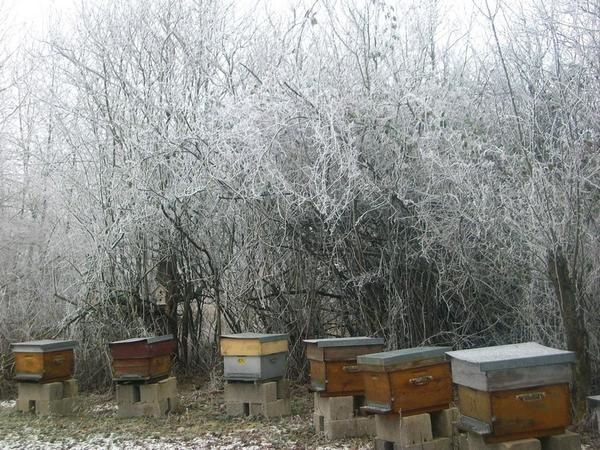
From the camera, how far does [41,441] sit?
640 cm

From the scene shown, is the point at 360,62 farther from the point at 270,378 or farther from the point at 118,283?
the point at 118,283

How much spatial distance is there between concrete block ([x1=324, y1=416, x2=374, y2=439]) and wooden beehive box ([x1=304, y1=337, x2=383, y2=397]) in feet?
0.76

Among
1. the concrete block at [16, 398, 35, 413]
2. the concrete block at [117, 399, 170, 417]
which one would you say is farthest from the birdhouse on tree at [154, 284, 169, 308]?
the concrete block at [16, 398, 35, 413]

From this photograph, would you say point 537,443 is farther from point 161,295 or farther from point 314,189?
point 161,295

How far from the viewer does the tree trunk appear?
17.4ft

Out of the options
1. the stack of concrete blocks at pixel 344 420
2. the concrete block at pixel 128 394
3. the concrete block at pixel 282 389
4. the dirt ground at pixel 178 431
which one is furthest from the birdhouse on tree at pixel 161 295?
the stack of concrete blocks at pixel 344 420

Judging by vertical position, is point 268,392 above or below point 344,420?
above

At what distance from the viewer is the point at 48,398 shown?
7.45 metres

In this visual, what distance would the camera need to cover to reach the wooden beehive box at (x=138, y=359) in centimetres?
703

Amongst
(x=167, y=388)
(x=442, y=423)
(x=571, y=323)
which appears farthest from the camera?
(x=167, y=388)

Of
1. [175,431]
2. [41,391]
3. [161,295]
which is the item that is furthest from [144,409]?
[161,295]

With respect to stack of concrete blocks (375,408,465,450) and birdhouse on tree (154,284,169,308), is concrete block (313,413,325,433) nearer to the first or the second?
stack of concrete blocks (375,408,465,450)

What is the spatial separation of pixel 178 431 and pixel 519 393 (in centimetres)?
356

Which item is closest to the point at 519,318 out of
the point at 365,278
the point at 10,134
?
the point at 365,278
